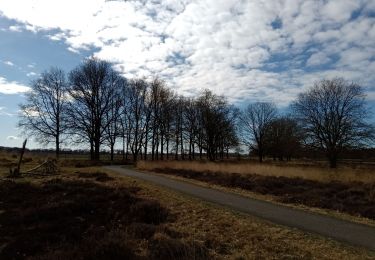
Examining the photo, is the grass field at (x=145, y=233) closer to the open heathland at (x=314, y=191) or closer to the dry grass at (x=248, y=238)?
the dry grass at (x=248, y=238)

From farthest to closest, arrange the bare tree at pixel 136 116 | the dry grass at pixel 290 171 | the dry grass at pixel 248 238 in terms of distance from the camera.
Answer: the bare tree at pixel 136 116 → the dry grass at pixel 290 171 → the dry grass at pixel 248 238

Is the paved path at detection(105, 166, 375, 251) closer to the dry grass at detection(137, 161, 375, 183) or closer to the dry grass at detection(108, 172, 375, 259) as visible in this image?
the dry grass at detection(108, 172, 375, 259)

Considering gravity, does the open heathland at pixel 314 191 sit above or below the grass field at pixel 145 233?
above

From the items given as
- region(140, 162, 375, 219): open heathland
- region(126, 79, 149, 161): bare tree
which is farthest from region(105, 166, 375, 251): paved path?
region(126, 79, 149, 161): bare tree

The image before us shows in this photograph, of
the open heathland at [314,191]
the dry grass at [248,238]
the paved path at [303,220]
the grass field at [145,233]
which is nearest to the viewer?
the dry grass at [248,238]

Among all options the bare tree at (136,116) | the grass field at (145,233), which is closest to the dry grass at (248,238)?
the grass field at (145,233)

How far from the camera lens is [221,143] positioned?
70.5m

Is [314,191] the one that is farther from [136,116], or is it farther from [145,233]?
[136,116]

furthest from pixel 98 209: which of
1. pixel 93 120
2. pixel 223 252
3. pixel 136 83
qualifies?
pixel 136 83

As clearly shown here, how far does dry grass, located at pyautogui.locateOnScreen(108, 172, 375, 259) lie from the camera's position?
8.20m

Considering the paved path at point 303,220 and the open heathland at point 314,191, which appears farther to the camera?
the open heathland at point 314,191

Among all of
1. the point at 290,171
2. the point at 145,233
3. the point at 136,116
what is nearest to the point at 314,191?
the point at 290,171

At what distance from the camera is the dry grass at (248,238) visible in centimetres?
820

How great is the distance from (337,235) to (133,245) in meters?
4.84
